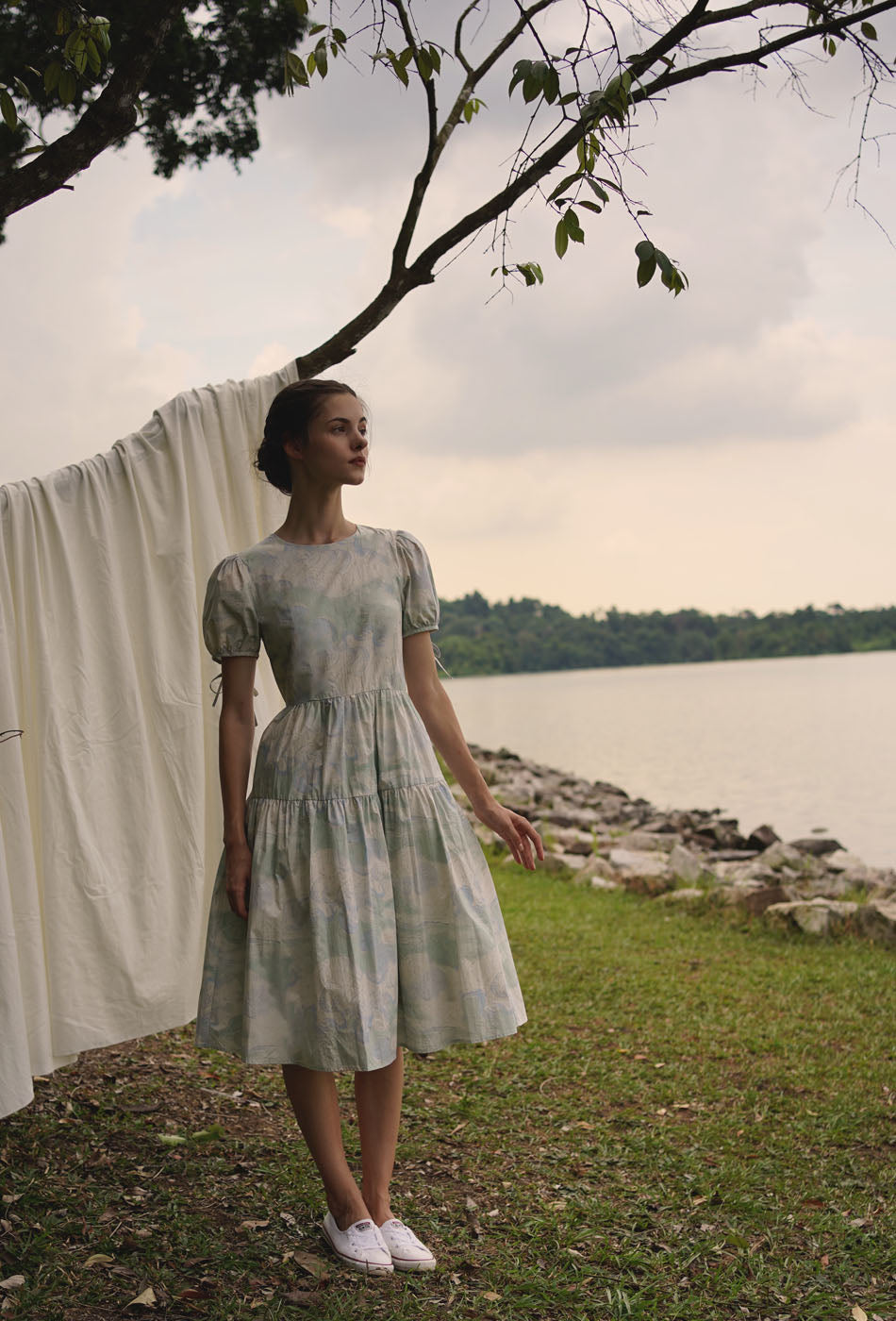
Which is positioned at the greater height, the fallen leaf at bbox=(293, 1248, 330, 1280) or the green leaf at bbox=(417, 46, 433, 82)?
the green leaf at bbox=(417, 46, 433, 82)

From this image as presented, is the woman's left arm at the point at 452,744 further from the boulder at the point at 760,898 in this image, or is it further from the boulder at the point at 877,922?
the boulder at the point at 760,898

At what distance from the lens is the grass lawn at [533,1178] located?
8.09 feet

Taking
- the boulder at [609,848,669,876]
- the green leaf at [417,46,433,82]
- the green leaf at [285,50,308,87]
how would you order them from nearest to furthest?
the green leaf at [417,46,433,82] → the green leaf at [285,50,308,87] → the boulder at [609,848,669,876]

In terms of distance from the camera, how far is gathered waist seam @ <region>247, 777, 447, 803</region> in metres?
2.42

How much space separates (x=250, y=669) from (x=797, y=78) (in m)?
2.15

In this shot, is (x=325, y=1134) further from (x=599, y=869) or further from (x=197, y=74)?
(x=599, y=869)

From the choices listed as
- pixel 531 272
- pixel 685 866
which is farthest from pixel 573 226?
pixel 685 866

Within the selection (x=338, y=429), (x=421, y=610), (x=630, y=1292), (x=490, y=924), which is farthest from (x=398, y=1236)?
(x=338, y=429)

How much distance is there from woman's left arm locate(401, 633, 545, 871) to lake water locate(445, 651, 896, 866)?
27.8 ft

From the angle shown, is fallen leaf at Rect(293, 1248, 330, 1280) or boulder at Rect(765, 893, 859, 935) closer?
fallen leaf at Rect(293, 1248, 330, 1280)

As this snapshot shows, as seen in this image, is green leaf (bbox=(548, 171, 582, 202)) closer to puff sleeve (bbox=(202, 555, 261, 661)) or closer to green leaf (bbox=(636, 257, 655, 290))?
green leaf (bbox=(636, 257, 655, 290))

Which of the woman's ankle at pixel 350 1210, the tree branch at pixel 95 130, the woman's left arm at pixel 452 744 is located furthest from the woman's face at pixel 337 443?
the woman's ankle at pixel 350 1210

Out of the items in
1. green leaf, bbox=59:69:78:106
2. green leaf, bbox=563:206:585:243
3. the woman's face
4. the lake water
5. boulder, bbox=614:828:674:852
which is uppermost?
green leaf, bbox=59:69:78:106

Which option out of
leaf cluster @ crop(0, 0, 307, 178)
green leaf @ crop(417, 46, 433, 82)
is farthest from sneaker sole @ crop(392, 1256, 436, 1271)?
leaf cluster @ crop(0, 0, 307, 178)
